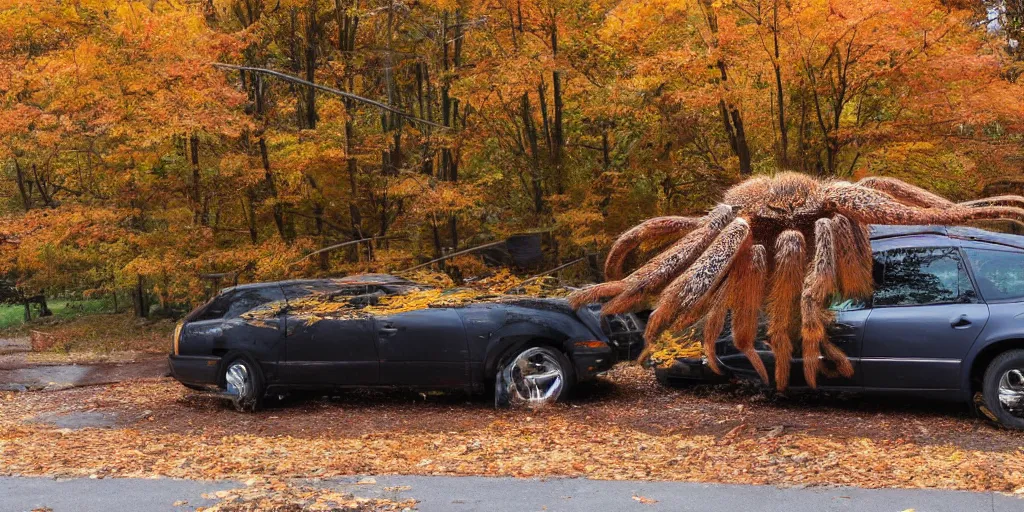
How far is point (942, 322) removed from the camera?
6953 millimetres

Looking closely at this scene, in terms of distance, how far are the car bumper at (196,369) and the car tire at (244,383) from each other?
13 centimetres

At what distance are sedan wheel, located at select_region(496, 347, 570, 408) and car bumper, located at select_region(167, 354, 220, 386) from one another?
3.00 m

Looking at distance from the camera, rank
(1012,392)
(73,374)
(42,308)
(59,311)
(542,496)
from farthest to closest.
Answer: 1. (59,311)
2. (42,308)
3. (73,374)
4. (1012,392)
5. (542,496)

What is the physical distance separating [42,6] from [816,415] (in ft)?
53.9

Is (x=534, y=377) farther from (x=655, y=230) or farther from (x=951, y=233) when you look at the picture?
(x=951, y=233)

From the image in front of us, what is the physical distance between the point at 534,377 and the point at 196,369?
11.7 feet

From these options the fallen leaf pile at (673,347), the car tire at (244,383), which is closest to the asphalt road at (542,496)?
the car tire at (244,383)

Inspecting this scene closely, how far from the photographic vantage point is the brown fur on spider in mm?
7102

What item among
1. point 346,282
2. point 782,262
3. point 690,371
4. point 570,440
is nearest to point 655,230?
point 782,262

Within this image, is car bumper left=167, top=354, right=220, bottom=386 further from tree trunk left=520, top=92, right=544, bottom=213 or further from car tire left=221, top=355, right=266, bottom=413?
tree trunk left=520, top=92, right=544, bottom=213

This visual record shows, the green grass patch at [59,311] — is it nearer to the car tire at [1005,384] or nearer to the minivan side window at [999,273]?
the minivan side window at [999,273]

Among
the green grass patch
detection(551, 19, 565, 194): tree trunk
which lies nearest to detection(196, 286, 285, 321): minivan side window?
detection(551, 19, 565, 194): tree trunk

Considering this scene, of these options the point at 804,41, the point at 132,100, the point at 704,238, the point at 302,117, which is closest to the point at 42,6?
the point at 132,100

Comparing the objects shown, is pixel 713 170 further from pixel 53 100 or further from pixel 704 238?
pixel 53 100
